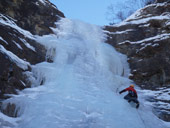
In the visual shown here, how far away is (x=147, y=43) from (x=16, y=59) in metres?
5.83

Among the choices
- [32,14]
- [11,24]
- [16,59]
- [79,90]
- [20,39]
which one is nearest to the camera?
[79,90]

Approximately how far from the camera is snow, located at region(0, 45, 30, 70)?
6227 mm

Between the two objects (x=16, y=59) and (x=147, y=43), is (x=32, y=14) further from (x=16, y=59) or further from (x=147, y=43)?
(x=147, y=43)

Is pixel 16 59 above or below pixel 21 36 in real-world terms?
below

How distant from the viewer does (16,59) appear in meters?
6.66

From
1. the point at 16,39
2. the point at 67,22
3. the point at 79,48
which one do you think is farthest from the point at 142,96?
the point at 67,22

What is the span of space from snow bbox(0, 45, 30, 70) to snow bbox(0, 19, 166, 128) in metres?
0.39

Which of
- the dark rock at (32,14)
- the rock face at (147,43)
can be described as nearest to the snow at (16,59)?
the dark rock at (32,14)

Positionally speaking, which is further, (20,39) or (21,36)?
(21,36)

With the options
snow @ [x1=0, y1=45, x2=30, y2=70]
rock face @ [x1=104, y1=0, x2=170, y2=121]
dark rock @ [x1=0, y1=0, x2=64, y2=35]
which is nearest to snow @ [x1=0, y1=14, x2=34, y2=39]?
dark rock @ [x1=0, y1=0, x2=64, y2=35]

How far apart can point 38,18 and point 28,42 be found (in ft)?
7.19

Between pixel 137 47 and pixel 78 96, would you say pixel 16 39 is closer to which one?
pixel 78 96

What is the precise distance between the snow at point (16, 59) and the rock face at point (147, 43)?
176 inches

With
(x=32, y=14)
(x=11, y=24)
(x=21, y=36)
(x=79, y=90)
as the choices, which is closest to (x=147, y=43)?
(x=79, y=90)
